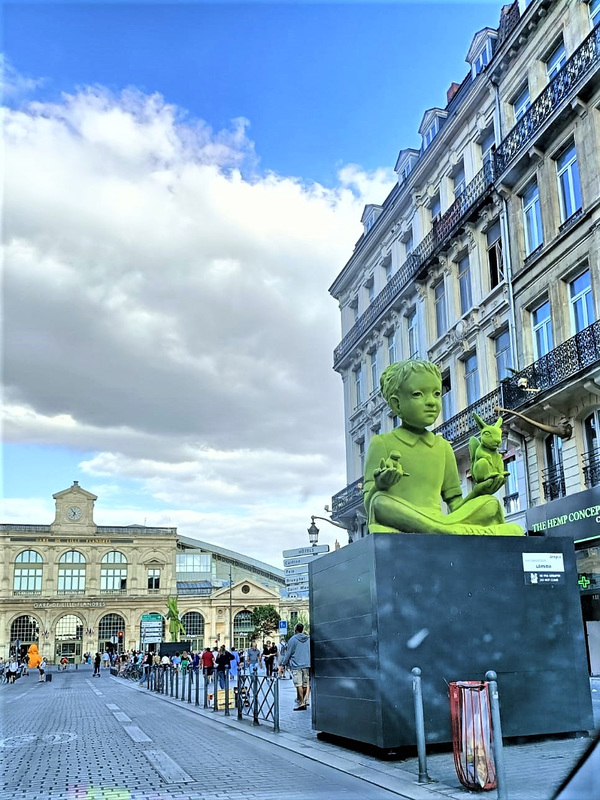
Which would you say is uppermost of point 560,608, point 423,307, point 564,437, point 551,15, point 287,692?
point 551,15

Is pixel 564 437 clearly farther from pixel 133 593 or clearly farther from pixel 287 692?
pixel 133 593

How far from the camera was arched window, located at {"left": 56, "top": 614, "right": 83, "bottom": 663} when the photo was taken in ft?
283

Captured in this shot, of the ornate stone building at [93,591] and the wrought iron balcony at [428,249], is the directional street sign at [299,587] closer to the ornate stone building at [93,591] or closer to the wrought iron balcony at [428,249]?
the wrought iron balcony at [428,249]

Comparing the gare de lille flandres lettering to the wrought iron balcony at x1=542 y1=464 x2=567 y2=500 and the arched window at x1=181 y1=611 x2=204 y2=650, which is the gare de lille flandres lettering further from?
the arched window at x1=181 y1=611 x2=204 y2=650

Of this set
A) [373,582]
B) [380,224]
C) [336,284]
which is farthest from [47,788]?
[336,284]

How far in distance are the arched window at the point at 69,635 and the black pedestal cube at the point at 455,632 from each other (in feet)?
276

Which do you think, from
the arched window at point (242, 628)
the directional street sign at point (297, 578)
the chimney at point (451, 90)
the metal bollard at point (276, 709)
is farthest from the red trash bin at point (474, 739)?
the arched window at point (242, 628)

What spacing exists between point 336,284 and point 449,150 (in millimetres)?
11684

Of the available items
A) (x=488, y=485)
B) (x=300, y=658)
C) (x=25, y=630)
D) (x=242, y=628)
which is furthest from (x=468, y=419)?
(x=242, y=628)

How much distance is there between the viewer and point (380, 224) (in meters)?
32.5

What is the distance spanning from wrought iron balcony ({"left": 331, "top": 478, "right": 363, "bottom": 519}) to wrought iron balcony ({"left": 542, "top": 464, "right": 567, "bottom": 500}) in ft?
35.8

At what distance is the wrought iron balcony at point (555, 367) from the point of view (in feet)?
56.5

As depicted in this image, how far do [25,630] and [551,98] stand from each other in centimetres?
8206

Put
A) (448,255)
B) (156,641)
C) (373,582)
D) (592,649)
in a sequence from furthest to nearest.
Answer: (156,641)
(448,255)
(592,649)
(373,582)
